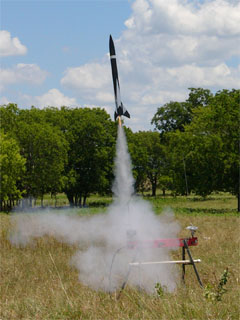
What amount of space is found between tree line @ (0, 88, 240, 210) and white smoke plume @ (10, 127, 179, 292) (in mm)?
21527

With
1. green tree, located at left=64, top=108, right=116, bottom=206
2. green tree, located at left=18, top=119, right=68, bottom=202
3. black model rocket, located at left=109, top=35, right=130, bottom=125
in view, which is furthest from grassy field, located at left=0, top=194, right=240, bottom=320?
green tree, located at left=64, top=108, right=116, bottom=206

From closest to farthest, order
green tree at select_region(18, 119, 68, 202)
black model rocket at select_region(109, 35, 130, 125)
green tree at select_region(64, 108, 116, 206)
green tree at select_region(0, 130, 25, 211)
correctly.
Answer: black model rocket at select_region(109, 35, 130, 125), green tree at select_region(0, 130, 25, 211), green tree at select_region(18, 119, 68, 202), green tree at select_region(64, 108, 116, 206)

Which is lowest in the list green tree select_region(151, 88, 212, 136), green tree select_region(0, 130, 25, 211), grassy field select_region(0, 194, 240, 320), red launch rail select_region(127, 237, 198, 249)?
grassy field select_region(0, 194, 240, 320)

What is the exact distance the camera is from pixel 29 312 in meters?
7.50

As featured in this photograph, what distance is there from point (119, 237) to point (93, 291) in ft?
12.5

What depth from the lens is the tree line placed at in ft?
A: 131

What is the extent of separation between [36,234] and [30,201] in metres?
32.7

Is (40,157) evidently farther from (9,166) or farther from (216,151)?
(216,151)

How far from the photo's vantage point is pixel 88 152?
51.5m

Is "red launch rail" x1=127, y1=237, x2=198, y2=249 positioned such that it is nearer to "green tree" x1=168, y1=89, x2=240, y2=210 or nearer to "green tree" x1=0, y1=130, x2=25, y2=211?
"green tree" x1=168, y1=89, x2=240, y2=210

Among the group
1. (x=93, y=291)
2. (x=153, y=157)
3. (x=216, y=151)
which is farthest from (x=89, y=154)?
(x=93, y=291)

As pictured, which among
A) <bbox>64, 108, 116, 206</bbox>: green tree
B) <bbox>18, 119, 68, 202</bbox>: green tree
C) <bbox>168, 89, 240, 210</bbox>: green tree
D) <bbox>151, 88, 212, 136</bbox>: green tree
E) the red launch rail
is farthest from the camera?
<bbox>151, 88, 212, 136</bbox>: green tree

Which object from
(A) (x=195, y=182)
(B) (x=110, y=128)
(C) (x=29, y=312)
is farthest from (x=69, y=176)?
(C) (x=29, y=312)

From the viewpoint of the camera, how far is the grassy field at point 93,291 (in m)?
6.87
